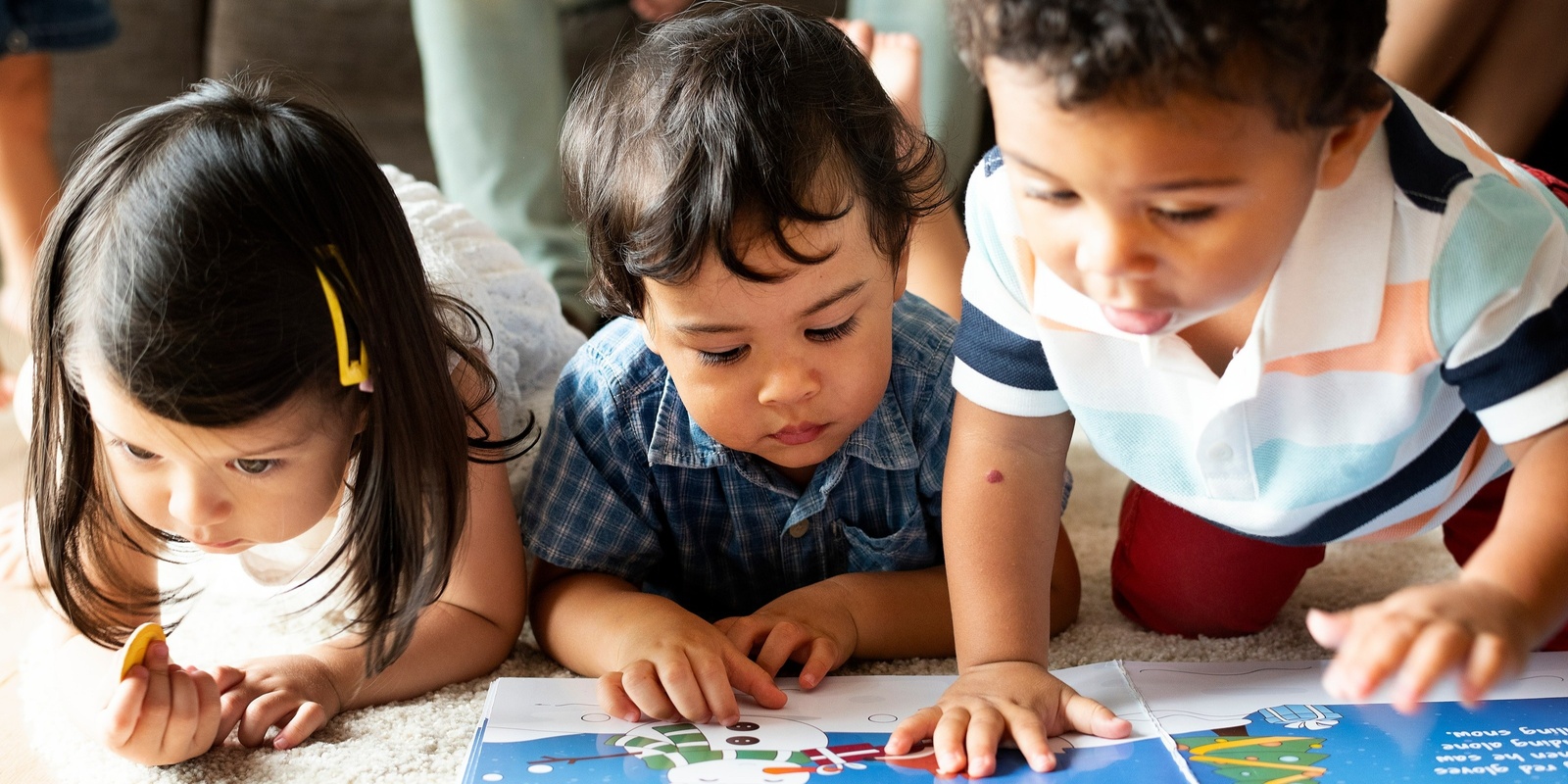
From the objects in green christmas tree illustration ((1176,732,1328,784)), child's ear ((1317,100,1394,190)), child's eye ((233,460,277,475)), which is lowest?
green christmas tree illustration ((1176,732,1328,784))

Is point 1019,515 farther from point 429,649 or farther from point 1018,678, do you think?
point 429,649

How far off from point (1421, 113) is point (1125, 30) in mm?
209

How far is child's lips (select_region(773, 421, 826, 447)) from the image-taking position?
79cm

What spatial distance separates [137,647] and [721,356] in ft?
1.12

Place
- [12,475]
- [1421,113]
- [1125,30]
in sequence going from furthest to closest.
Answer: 1. [12,475]
2. [1421,113]
3. [1125,30]

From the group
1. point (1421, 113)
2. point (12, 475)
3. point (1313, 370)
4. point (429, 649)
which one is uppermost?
point (1421, 113)

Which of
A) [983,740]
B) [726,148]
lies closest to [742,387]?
[726,148]

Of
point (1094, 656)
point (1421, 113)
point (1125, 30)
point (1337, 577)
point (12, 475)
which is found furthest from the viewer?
point (12, 475)

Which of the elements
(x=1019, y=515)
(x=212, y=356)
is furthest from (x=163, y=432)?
(x=1019, y=515)

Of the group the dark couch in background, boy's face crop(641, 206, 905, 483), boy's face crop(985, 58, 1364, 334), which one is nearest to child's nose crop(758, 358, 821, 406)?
boy's face crop(641, 206, 905, 483)

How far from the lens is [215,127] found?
66 centimetres

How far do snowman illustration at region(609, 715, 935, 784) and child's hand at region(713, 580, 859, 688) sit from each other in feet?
0.18

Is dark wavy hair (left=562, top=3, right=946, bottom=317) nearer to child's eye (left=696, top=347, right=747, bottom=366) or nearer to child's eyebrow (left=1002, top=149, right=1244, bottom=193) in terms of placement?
child's eye (left=696, top=347, right=747, bottom=366)

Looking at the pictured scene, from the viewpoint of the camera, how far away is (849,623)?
808 mm
